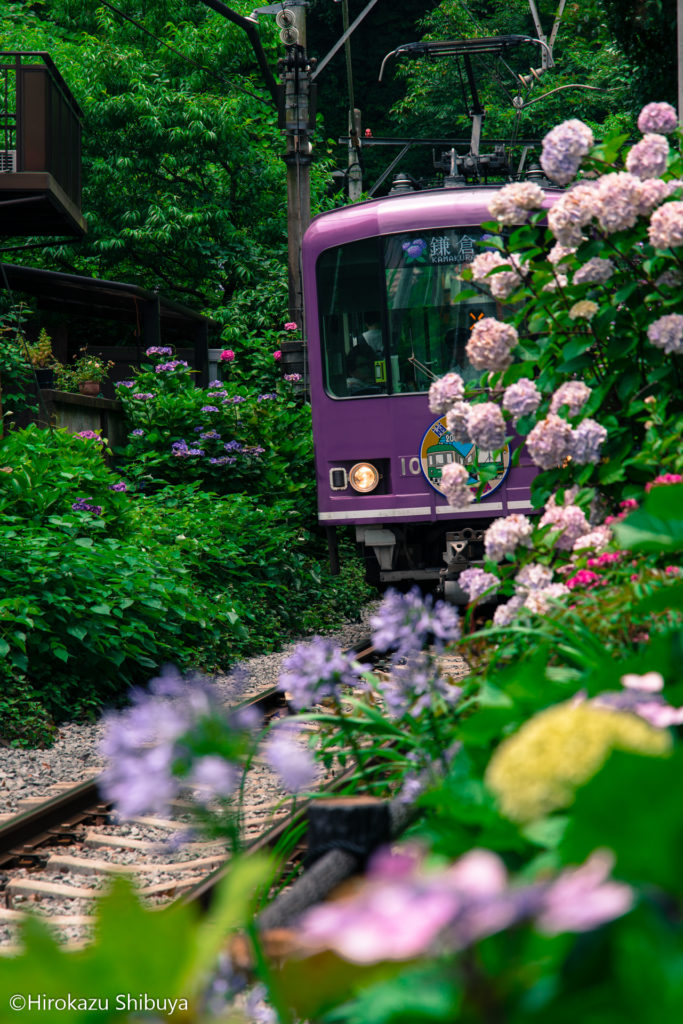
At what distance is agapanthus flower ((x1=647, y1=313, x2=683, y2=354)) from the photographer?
309 cm

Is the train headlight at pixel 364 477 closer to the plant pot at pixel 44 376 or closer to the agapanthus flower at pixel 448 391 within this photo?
the agapanthus flower at pixel 448 391

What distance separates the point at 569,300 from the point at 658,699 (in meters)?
2.21

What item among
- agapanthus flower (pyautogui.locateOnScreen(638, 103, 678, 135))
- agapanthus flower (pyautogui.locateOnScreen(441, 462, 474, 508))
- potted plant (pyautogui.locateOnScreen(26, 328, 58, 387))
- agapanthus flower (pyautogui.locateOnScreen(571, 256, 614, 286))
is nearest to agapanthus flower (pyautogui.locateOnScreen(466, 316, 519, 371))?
agapanthus flower (pyautogui.locateOnScreen(571, 256, 614, 286))

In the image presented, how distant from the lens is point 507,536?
317cm

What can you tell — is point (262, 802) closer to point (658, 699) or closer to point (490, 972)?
point (658, 699)

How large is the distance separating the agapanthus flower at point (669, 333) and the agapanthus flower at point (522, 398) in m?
0.39

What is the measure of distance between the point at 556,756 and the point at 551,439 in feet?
7.40

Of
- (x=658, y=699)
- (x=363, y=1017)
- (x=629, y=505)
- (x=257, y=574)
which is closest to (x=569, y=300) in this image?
(x=629, y=505)

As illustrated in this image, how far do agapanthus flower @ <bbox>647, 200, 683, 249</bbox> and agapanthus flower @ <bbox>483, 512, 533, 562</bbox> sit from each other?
0.89 m

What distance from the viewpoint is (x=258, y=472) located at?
39.2ft

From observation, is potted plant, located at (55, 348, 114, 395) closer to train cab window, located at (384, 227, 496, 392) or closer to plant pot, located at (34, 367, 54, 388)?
plant pot, located at (34, 367, 54, 388)

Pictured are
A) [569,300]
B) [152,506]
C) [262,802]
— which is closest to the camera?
[569,300]

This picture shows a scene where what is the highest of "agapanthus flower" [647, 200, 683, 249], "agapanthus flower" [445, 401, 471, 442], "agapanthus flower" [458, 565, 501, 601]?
"agapanthus flower" [647, 200, 683, 249]

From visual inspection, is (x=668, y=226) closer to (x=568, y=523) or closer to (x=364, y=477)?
(x=568, y=523)
